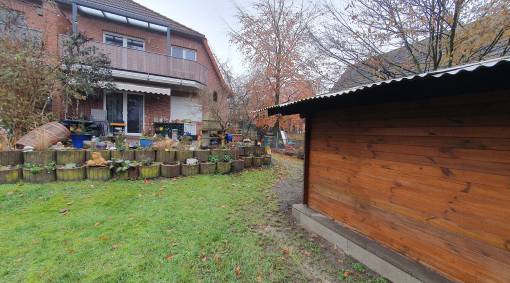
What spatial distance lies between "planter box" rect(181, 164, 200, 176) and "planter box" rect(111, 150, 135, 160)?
4.64 ft

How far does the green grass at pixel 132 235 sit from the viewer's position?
279 cm

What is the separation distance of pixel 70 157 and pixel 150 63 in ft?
26.2

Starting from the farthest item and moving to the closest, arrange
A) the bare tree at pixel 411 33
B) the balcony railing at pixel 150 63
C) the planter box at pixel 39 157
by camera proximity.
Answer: the balcony railing at pixel 150 63, the planter box at pixel 39 157, the bare tree at pixel 411 33

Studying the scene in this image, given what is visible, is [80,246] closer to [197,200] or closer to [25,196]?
[197,200]

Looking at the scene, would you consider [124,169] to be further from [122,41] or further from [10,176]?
[122,41]

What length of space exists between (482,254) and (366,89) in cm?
193

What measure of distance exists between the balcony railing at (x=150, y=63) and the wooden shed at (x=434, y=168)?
11331 mm

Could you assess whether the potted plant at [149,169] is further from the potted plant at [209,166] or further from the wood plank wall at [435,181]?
the wood plank wall at [435,181]

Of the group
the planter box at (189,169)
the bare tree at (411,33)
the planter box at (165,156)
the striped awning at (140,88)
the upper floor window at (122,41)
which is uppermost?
the upper floor window at (122,41)

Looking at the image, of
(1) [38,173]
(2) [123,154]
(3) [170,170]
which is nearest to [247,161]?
(3) [170,170]

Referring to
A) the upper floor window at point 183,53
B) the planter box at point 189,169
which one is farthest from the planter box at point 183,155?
the upper floor window at point 183,53

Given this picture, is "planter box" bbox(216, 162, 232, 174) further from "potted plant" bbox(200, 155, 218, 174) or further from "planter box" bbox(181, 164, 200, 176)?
"planter box" bbox(181, 164, 200, 176)

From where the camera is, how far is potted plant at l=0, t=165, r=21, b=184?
210 inches

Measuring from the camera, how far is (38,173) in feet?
18.1
